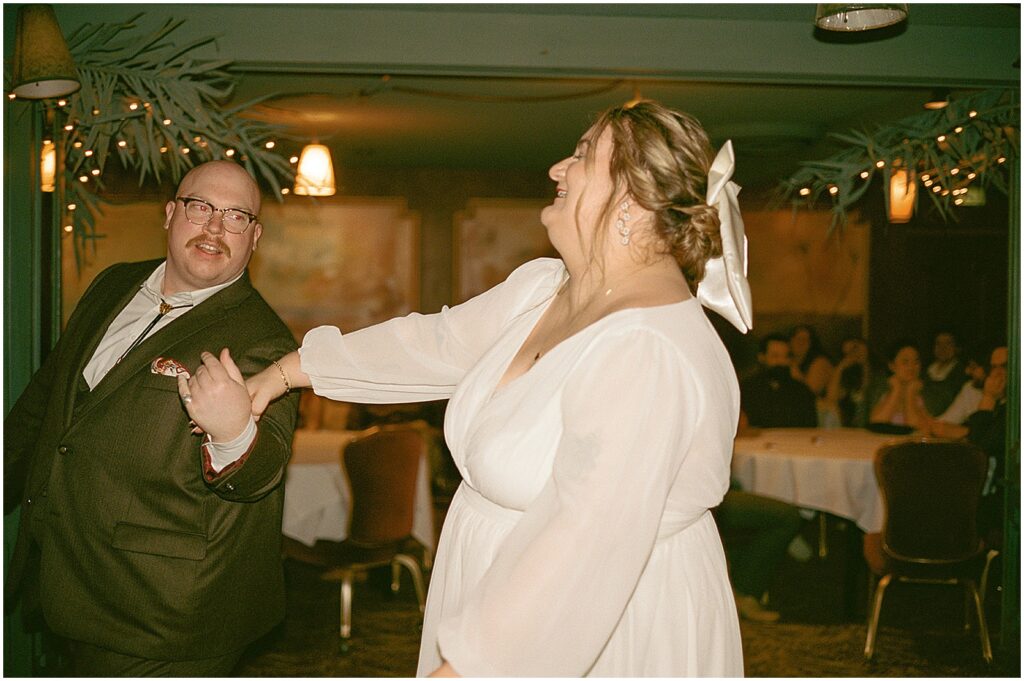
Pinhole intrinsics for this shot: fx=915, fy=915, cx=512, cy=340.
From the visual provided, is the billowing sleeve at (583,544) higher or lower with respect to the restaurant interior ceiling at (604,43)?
lower

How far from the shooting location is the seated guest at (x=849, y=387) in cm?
792

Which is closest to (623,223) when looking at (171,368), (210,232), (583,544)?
(583,544)

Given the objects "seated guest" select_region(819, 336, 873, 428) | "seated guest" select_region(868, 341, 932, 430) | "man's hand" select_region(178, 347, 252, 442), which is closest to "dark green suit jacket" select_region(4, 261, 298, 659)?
"man's hand" select_region(178, 347, 252, 442)

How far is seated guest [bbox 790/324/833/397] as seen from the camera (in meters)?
8.00

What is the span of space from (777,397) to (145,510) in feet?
15.9

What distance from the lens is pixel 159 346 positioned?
233 centimetres

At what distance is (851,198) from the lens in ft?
14.0

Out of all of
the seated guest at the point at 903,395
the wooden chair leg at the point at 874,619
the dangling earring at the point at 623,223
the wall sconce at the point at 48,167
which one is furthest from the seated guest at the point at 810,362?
the dangling earring at the point at 623,223

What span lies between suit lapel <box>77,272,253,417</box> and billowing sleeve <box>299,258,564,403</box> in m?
0.55

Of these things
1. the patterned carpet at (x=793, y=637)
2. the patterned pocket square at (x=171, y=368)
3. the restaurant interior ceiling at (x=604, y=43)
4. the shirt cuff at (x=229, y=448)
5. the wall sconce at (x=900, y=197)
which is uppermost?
the restaurant interior ceiling at (x=604, y=43)

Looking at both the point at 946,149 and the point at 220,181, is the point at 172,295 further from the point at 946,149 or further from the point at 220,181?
the point at 946,149

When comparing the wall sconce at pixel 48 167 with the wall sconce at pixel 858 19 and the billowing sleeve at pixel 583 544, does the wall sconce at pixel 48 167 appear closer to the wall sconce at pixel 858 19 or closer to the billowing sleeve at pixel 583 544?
the wall sconce at pixel 858 19

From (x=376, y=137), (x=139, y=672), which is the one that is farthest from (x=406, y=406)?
(x=139, y=672)

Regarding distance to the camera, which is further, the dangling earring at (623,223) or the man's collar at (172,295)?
the man's collar at (172,295)
